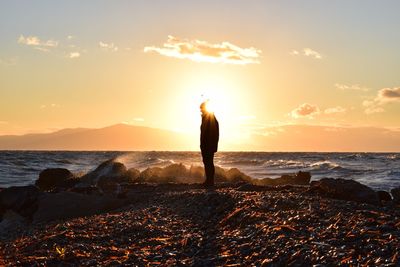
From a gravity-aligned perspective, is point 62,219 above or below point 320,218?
below

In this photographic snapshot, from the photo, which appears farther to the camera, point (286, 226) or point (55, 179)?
point (55, 179)

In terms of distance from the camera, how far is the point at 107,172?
24.4 meters

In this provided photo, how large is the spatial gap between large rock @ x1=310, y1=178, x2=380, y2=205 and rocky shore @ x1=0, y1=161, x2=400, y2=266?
3 centimetres

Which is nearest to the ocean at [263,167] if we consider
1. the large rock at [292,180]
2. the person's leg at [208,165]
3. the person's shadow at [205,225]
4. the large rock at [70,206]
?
the large rock at [292,180]

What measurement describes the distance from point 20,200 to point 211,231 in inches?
307

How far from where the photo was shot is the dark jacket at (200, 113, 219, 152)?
50.1ft

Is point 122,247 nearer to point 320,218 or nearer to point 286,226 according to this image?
point 286,226

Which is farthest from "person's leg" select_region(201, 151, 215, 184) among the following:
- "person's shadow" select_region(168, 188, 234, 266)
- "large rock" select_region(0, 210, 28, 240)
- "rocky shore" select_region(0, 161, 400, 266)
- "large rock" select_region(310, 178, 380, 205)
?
"large rock" select_region(0, 210, 28, 240)

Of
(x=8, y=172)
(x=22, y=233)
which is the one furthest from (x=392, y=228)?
(x=8, y=172)

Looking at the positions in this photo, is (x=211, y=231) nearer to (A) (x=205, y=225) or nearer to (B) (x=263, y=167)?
(A) (x=205, y=225)

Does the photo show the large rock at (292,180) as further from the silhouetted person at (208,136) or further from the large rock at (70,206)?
the large rock at (70,206)

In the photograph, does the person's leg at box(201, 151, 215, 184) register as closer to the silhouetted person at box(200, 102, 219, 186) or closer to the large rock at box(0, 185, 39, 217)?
the silhouetted person at box(200, 102, 219, 186)

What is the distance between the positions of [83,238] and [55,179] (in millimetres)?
17422

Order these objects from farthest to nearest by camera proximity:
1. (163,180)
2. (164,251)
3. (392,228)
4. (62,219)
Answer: (163,180) → (62,219) → (164,251) → (392,228)
